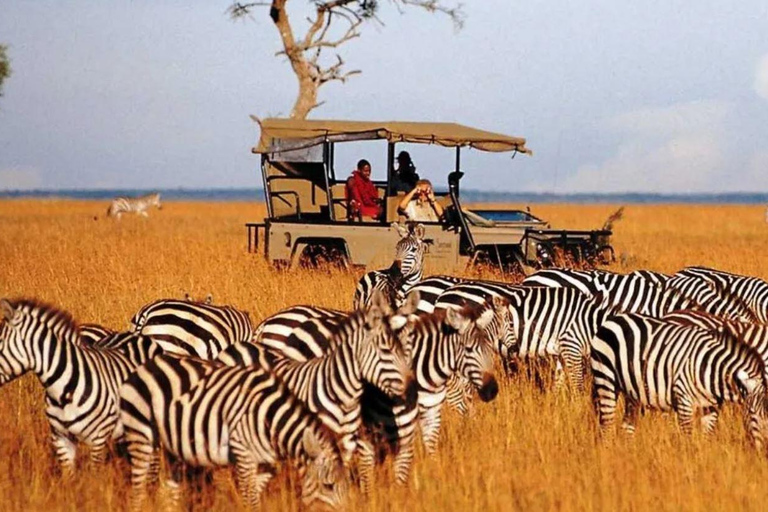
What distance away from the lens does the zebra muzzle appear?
7.70 m

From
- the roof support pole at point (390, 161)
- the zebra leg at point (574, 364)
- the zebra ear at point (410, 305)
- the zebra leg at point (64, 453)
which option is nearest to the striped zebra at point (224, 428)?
the zebra leg at point (64, 453)

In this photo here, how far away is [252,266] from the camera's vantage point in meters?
18.4

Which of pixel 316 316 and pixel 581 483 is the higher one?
pixel 316 316

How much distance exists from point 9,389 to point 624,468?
4.78 metres

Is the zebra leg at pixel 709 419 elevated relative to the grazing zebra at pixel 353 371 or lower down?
lower down

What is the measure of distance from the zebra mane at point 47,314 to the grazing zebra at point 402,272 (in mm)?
4522

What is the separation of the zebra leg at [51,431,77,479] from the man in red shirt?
9.71 metres

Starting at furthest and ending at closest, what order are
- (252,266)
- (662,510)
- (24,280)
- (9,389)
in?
(252,266) < (24,280) < (9,389) < (662,510)

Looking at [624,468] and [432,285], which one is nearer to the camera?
[624,468]

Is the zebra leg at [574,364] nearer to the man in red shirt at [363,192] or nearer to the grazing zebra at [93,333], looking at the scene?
the grazing zebra at [93,333]

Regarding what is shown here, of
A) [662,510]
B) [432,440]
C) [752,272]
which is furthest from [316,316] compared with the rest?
[752,272]

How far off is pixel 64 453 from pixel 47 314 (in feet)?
2.64

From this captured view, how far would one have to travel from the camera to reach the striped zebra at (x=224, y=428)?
6250 mm

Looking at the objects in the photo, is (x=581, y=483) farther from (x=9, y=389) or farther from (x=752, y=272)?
(x=752, y=272)
